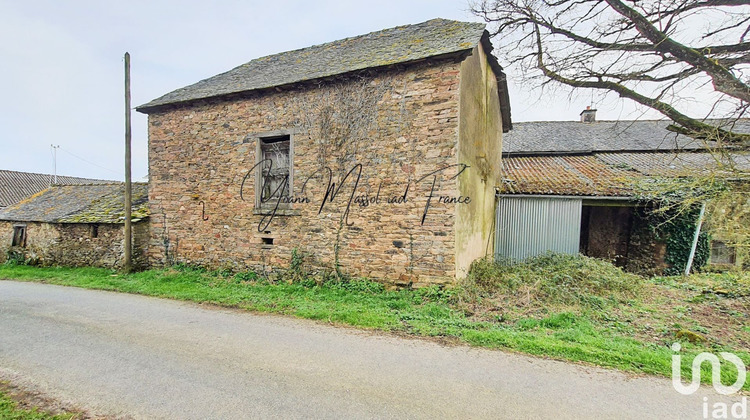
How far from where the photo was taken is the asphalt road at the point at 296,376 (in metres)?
2.91

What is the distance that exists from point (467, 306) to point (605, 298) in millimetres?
3038

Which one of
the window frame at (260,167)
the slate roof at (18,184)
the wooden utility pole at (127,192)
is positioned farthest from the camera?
the slate roof at (18,184)

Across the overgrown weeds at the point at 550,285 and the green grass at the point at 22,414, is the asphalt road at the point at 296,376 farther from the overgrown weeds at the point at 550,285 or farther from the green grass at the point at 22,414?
the overgrown weeds at the point at 550,285

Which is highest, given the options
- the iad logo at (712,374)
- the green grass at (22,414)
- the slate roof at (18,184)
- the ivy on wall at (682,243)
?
the slate roof at (18,184)

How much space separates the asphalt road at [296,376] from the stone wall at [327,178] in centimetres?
248

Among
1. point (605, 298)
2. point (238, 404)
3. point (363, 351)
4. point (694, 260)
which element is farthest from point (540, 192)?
point (238, 404)

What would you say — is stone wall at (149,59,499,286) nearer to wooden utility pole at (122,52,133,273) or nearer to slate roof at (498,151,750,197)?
wooden utility pole at (122,52,133,273)

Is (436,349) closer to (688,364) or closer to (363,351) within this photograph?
(363,351)

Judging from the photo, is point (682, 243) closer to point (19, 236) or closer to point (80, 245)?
point (80, 245)

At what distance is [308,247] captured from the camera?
7.73 metres

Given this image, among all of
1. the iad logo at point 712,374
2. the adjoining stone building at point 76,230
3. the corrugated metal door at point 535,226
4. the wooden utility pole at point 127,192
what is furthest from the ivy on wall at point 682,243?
the adjoining stone building at point 76,230

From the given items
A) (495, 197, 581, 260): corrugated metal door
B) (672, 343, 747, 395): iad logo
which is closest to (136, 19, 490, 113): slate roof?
(495, 197, 581, 260): corrugated metal door

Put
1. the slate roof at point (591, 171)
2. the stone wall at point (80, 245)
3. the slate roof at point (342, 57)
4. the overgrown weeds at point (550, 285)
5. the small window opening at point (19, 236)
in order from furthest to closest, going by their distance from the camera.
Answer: the small window opening at point (19, 236) → the slate roof at point (591, 171) → the stone wall at point (80, 245) → the slate roof at point (342, 57) → the overgrown weeds at point (550, 285)

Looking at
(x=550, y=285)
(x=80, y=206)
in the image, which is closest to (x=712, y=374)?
(x=550, y=285)
